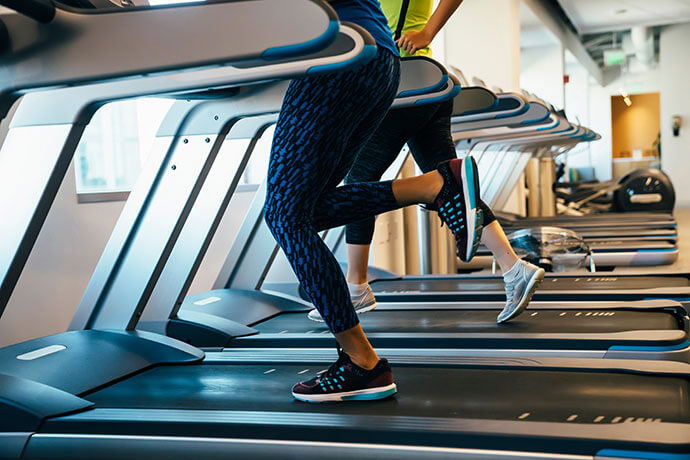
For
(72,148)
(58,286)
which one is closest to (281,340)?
(58,286)

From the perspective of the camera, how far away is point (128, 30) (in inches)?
54.4

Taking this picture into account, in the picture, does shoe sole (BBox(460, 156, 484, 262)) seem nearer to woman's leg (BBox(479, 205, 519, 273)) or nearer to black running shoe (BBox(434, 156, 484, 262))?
black running shoe (BBox(434, 156, 484, 262))

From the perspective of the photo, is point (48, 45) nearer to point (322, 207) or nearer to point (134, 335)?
point (322, 207)

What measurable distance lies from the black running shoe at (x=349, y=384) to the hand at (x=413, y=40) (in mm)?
1259

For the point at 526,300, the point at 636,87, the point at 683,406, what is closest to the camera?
the point at 683,406

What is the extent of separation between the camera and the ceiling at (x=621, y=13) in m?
10.6

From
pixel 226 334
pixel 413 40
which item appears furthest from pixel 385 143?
pixel 226 334

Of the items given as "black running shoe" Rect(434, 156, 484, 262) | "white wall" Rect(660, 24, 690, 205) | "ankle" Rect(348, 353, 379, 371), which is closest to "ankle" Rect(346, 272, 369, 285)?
"black running shoe" Rect(434, 156, 484, 262)

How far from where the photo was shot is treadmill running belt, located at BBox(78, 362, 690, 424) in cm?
156

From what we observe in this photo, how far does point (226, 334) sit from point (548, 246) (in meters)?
2.51

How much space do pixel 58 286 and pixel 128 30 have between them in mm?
1488

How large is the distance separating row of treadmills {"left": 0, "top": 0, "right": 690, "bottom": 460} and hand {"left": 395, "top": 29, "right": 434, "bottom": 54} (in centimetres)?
15

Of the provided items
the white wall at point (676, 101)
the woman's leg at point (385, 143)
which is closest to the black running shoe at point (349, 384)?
the woman's leg at point (385, 143)

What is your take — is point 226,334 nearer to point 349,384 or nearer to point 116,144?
point 349,384
